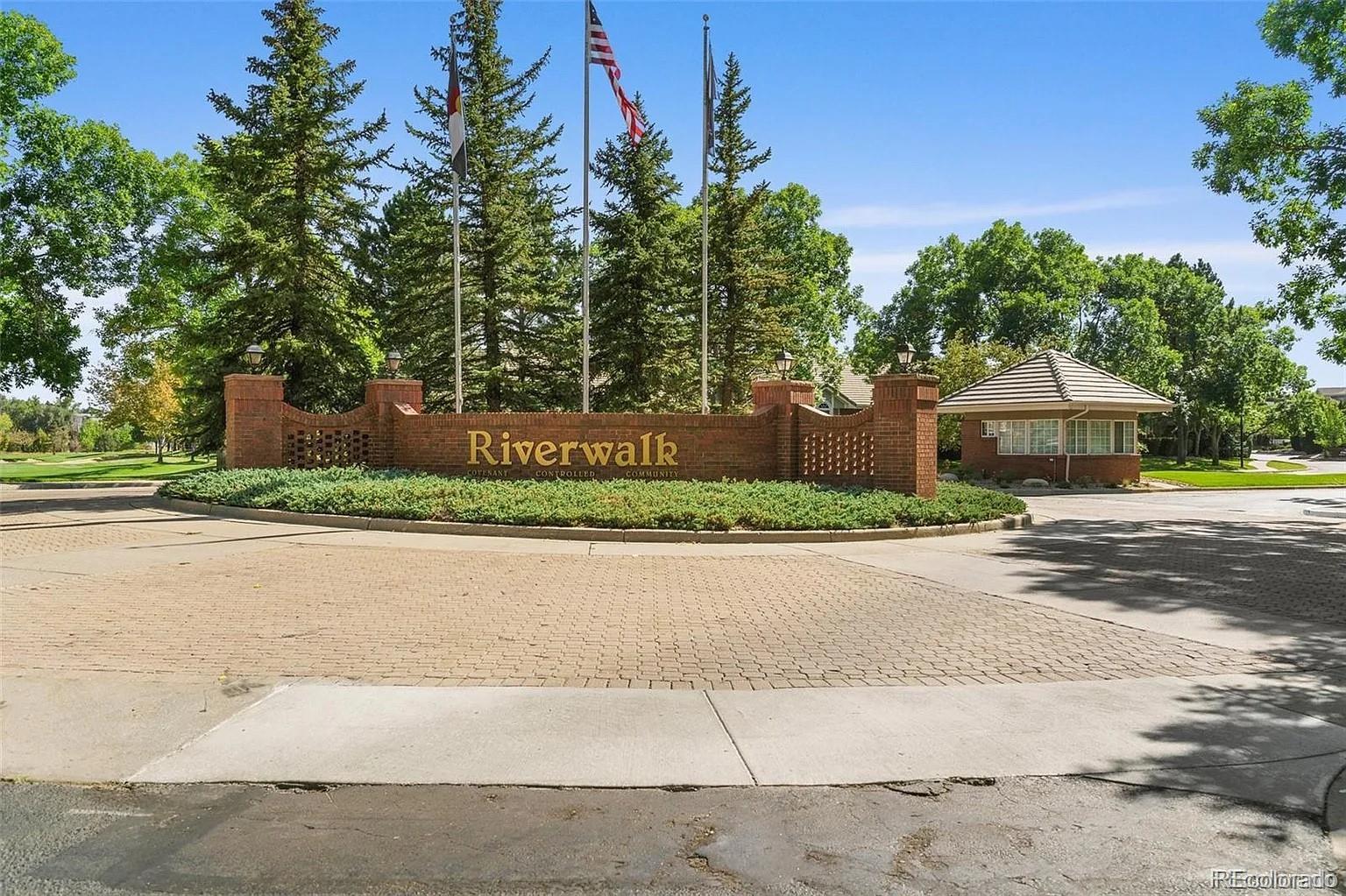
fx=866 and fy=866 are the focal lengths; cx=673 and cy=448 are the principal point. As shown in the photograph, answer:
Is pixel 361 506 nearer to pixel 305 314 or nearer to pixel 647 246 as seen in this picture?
pixel 305 314

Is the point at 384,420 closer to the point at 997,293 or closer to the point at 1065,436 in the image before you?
the point at 1065,436

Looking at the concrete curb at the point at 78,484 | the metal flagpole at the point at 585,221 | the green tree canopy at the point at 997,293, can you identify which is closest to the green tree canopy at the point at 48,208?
the concrete curb at the point at 78,484

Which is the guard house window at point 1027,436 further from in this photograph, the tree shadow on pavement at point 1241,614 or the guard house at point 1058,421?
the tree shadow on pavement at point 1241,614

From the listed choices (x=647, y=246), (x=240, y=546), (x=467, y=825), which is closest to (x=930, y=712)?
(x=467, y=825)

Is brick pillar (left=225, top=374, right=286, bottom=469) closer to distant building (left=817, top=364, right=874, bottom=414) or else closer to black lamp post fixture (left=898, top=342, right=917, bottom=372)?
black lamp post fixture (left=898, top=342, right=917, bottom=372)

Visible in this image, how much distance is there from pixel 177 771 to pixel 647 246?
86.3 feet

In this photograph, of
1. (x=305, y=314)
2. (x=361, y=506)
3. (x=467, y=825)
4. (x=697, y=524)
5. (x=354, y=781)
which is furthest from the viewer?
(x=305, y=314)

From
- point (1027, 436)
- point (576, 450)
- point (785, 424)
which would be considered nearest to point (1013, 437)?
point (1027, 436)

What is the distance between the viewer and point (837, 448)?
17688 millimetres

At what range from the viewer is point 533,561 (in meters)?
10.8

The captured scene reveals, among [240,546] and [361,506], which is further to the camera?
[361,506]

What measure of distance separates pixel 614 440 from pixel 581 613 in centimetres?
1033

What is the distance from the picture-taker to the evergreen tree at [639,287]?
28.9 metres

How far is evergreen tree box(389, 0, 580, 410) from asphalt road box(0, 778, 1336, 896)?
24874 mm
